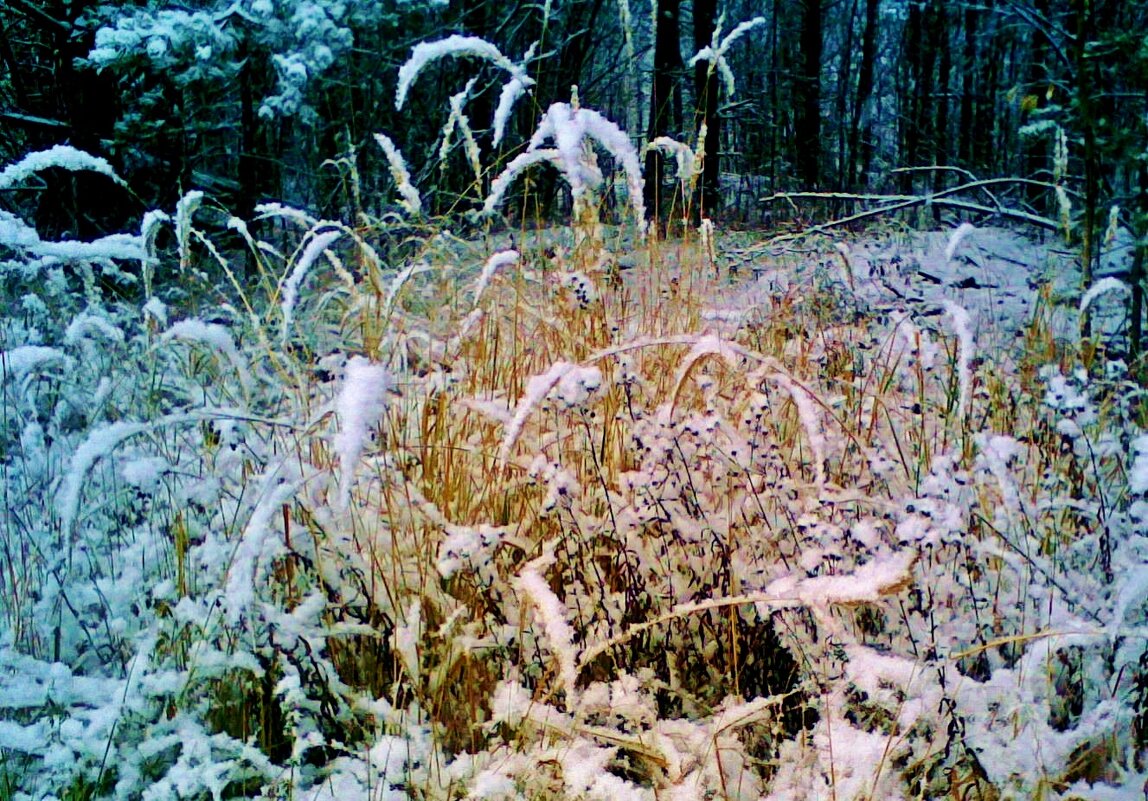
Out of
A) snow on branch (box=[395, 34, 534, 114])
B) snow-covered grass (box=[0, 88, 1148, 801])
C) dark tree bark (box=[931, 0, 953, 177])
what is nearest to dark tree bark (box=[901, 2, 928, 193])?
dark tree bark (box=[931, 0, 953, 177])

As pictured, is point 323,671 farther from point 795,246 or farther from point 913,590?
point 795,246

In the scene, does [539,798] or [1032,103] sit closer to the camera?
[539,798]

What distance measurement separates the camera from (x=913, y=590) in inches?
56.3

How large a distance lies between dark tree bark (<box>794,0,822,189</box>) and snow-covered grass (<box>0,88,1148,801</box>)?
11.2 meters

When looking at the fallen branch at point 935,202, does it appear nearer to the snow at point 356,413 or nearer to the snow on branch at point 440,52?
the snow on branch at point 440,52

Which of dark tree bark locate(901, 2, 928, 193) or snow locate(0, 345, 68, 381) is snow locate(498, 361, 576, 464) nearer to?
snow locate(0, 345, 68, 381)

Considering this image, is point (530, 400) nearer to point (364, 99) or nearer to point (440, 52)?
Result: point (440, 52)

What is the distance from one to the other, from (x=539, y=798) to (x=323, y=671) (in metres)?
0.38

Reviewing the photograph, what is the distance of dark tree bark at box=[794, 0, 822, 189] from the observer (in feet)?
42.0

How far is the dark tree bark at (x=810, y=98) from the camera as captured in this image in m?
12.8

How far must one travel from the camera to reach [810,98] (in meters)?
13.4

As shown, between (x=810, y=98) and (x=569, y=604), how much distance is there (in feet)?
43.9

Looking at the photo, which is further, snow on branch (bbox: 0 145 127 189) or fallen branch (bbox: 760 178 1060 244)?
fallen branch (bbox: 760 178 1060 244)

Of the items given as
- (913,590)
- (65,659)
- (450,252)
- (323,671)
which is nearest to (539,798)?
(323,671)
